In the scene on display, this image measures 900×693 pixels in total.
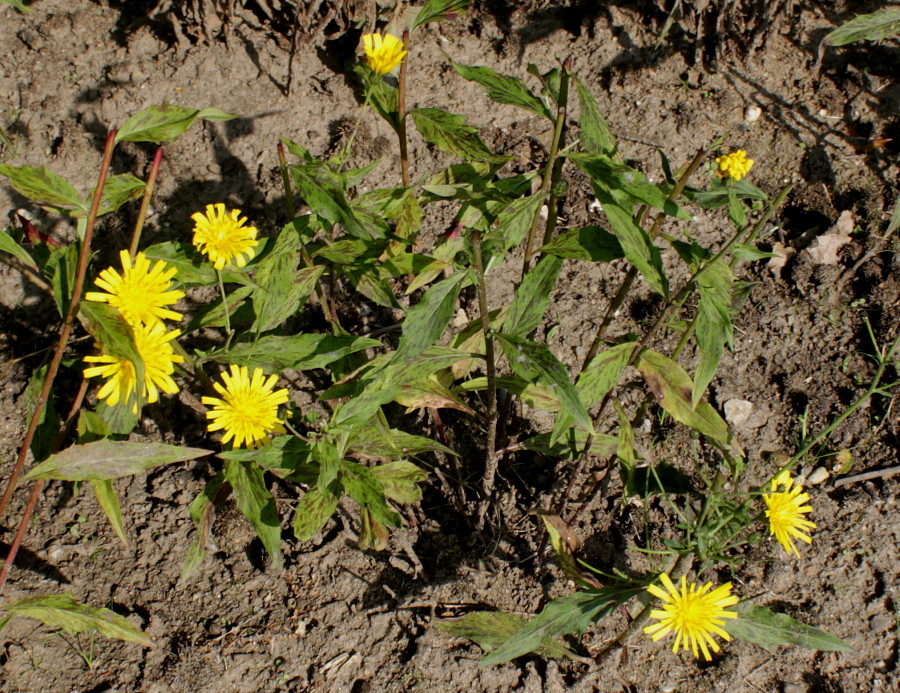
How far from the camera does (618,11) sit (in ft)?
11.3

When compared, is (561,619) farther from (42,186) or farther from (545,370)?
(42,186)

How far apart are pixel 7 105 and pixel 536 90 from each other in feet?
7.60

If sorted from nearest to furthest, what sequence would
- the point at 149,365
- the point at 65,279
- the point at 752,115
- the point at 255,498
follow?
the point at 149,365 → the point at 65,279 → the point at 255,498 → the point at 752,115

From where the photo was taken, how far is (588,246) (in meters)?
1.96

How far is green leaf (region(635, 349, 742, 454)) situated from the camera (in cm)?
214

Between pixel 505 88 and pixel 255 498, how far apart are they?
4.51ft

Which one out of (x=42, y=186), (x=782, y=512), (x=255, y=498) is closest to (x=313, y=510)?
(x=255, y=498)

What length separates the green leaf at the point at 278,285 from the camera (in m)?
2.09

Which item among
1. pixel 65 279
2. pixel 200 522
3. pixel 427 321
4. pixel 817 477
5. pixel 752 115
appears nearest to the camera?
pixel 427 321

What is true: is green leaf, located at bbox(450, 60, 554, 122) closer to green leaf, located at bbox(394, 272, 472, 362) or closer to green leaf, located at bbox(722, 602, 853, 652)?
green leaf, located at bbox(394, 272, 472, 362)

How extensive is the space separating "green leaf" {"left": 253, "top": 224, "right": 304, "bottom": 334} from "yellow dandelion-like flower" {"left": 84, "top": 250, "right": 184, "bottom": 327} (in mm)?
217

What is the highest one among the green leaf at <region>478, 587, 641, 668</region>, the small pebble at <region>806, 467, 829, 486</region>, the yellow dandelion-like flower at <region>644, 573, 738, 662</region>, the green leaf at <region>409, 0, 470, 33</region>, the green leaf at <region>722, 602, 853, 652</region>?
the green leaf at <region>409, 0, 470, 33</region>

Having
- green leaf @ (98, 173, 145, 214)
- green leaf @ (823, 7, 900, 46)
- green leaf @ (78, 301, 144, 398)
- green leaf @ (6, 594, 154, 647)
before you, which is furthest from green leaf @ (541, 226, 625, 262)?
green leaf @ (6, 594, 154, 647)

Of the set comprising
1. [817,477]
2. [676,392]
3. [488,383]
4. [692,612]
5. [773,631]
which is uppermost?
[488,383]
